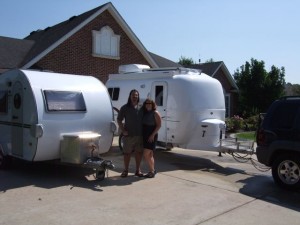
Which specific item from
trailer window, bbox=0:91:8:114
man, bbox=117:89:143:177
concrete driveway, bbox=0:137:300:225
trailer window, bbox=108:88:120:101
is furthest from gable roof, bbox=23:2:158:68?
man, bbox=117:89:143:177

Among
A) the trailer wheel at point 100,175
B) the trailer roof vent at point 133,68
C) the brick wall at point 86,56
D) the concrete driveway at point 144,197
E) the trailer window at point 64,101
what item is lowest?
the concrete driveway at point 144,197

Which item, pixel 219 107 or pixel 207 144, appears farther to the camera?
pixel 219 107

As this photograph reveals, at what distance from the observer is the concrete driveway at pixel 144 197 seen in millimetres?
5895

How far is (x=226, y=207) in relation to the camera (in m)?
6.60

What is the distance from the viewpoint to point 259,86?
28.4 metres

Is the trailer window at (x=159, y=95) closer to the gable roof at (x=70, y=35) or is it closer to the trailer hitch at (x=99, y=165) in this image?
the trailer hitch at (x=99, y=165)

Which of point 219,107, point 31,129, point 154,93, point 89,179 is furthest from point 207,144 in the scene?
point 31,129

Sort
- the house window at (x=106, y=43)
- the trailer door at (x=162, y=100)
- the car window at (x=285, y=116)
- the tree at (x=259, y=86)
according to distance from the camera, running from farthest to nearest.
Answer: the tree at (x=259, y=86) < the house window at (x=106, y=43) < the trailer door at (x=162, y=100) < the car window at (x=285, y=116)

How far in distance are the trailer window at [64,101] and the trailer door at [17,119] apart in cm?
65

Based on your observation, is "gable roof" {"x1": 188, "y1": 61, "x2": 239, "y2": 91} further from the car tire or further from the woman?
the car tire

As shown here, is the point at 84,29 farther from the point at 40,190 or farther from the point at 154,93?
the point at 40,190

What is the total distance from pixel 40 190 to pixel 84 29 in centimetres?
1256

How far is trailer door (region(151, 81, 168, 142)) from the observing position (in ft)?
36.2

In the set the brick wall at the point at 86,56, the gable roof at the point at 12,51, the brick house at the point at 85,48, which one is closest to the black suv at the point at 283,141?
the brick house at the point at 85,48
